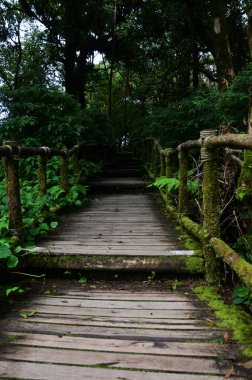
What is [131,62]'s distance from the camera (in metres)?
15.9

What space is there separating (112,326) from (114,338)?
18cm

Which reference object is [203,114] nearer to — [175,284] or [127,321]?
[175,284]

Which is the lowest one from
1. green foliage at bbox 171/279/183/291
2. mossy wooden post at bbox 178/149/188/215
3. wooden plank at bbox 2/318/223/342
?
green foliage at bbox 171/279/183/291

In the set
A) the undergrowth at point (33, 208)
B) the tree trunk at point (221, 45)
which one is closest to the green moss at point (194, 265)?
the undergrowth at point (33, 208)

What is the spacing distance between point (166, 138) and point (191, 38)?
6.55 m

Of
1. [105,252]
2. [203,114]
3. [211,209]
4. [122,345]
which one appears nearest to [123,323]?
[122,345]

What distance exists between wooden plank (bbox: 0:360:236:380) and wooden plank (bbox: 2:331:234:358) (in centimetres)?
20

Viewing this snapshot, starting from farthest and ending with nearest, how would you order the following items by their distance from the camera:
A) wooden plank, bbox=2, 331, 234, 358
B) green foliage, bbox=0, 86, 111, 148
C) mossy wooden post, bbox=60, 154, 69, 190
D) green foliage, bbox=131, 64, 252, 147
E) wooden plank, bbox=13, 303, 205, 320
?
1. green foliage, bbox=0, 86, 111, 148
2. green foliage, bbox=131, 64, 252, 147
3. mossy wooden post, bbox=60, 154, 69, 190
4. wooden plank, bbox=13, 303, 205, 320
5. wooden plank, bbox=2, 331, 234, 358

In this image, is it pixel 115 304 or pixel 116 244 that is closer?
pixel 115 304

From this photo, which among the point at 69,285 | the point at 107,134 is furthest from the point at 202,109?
the point at 69,285

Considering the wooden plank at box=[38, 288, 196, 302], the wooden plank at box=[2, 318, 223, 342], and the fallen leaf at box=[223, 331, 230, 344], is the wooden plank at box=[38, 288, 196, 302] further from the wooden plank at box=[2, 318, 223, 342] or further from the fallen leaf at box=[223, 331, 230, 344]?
the fallen leaf at box=[223, 331, 230, 344]

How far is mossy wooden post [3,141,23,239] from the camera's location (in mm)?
3674

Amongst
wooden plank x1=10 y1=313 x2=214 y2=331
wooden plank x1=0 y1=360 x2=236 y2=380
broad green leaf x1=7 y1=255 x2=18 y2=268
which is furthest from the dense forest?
wooden plank x1=0 y1=360 x2=236 y2=380

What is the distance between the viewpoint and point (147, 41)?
14.0 meters
